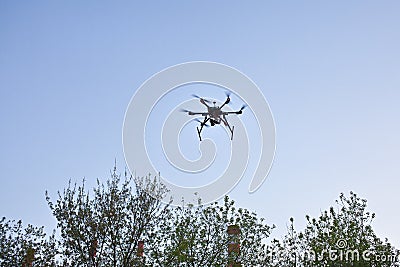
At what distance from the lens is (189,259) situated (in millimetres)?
22516

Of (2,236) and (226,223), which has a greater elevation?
(226,223)

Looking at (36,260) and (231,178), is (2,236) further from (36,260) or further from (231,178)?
(231,178)

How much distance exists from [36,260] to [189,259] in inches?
296

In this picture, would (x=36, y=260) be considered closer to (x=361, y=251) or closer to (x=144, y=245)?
(x=144, y=245)

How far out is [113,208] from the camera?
A: 845 inches

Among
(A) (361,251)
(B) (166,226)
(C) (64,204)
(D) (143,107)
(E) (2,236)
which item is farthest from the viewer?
(E) (2,236)

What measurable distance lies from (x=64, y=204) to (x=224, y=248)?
26.1ft

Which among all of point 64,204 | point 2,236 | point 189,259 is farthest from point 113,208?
point 2,236

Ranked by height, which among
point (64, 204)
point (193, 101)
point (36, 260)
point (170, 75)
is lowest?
point (36, 260)

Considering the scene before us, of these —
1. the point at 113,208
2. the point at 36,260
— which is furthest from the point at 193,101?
the point at 36,260

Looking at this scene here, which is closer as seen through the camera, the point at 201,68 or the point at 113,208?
the point at 201,68

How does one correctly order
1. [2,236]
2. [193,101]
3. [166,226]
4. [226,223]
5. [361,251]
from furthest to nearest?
[2,236] → [226,223] → [166,226] → [361,251] → [193,101]

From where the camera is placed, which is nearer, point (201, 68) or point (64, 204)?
point (201, 68)

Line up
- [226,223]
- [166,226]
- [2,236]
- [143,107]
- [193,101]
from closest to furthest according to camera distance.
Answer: [193,101] → [143,107] → [166,226] → [226,223] → [2,236]
